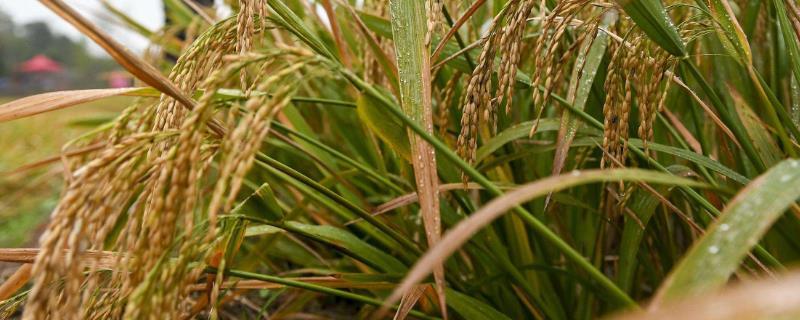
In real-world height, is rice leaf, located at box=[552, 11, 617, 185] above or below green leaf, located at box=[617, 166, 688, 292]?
above

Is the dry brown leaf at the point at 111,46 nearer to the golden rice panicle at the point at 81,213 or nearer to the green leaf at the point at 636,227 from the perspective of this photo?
the golden rice panicle at the point at 81,213

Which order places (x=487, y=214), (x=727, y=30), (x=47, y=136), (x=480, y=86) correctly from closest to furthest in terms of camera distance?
(x=487, y=214) → (x=480, y=86) → (x=727, y=30) → (x=47, y=136)

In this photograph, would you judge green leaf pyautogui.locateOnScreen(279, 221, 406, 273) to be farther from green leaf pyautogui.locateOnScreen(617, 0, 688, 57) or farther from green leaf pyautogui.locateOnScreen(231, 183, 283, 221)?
green leaf pyautogui.locateOnScreen(617, 0, 688, 57)

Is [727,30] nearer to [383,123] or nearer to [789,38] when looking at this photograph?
[789,38]

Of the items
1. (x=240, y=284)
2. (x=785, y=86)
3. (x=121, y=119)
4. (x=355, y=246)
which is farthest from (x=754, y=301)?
(x=785, y=86)

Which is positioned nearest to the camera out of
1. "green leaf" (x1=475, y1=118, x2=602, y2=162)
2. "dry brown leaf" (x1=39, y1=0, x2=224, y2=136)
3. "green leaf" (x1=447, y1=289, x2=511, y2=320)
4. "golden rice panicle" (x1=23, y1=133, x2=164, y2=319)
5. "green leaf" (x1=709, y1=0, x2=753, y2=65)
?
"golden rice panicle" (x1=23, y1=133, x2=164, y2=319)

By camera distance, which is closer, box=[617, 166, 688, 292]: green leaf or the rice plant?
the rice plant

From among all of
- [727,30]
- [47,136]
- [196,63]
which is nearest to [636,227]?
[727,30]

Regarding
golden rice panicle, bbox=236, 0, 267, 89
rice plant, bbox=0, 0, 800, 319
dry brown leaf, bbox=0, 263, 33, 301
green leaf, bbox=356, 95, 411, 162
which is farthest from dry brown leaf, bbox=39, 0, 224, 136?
dry brown leaf, bbox=0, 263, 33, 301
